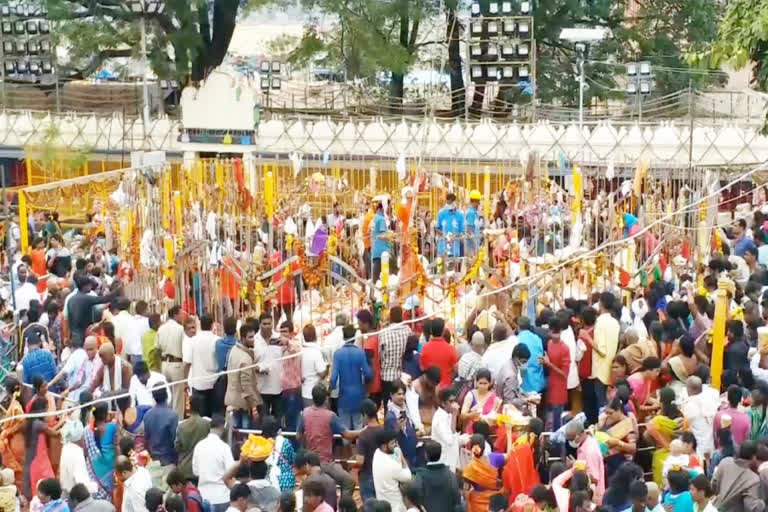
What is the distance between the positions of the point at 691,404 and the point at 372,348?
105 inches

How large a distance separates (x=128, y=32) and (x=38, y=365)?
1872 centimetres

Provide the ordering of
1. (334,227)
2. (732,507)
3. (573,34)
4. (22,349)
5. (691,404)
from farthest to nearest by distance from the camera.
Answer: (573,34) < (334,227) < (22,349) < (691,404) < (732,507)

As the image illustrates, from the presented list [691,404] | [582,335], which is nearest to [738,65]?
[582,335]

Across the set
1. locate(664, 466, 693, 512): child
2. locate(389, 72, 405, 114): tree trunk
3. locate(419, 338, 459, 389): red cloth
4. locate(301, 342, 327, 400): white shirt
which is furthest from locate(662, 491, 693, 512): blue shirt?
locate(389, 72, 405, 114): tree trunk

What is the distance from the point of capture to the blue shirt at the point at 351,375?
1135cm

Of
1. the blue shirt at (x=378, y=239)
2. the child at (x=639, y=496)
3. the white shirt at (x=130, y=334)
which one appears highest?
the blue shirt at (x=378, y=239)

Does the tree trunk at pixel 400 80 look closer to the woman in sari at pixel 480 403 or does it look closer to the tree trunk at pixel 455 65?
the tree trunk at pixel 455 65

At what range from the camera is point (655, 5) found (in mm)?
31156

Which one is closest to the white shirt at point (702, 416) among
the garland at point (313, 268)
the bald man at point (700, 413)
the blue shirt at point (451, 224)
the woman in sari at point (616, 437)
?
the bald man at point (700, 413)

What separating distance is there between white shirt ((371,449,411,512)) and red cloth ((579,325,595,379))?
2.67 metres

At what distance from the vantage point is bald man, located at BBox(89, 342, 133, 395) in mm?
11508

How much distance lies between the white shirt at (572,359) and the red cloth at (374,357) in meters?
1.40

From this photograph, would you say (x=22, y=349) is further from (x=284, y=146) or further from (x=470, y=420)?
(x=284, y=146)

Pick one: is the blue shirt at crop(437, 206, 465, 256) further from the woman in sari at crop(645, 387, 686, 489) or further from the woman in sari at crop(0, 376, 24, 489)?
the woman in sari at crop(0, 376, 24, 489)
